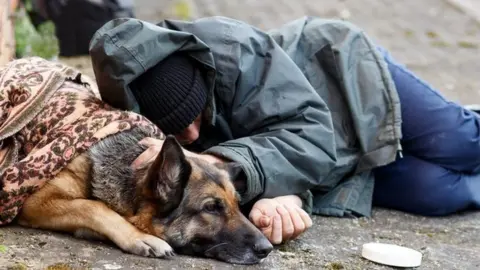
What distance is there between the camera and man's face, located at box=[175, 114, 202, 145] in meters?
4.82

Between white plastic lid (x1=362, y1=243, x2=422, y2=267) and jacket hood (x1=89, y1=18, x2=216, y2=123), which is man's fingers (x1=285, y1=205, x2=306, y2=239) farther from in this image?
jacket hood (x1=89, y1=18, x2=216, y2=123)

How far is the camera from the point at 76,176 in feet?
14.2

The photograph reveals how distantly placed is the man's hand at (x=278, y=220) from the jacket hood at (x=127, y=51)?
2.76 feet

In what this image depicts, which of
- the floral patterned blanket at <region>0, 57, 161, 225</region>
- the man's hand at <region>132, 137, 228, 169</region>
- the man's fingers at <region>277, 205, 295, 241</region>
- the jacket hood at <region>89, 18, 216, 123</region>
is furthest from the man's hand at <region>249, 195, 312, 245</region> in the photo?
the jacket hood at <region>89, 18, 216, 123</region>

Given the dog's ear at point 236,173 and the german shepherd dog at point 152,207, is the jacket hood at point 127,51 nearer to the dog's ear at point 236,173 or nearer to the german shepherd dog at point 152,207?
the german shepherd dog at point 152,207

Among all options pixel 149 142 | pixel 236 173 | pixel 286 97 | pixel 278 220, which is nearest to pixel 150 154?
pixel 149 142

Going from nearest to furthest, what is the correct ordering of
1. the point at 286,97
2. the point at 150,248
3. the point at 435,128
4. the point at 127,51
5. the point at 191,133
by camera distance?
the point at 150,248, the point at 127,51, the point at 191,133, the point at 286,97, the point at 435,128

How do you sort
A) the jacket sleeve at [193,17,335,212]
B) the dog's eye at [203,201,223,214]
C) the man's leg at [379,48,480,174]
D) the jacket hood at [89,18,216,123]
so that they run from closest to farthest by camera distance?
the dog's eye at [203,201,223,214], the jacket hood at [89,18,216,123], the jacket sleeve at [193,17,335,212], the man's leg at [379,48,480,174]

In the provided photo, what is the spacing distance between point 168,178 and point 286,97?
114cm

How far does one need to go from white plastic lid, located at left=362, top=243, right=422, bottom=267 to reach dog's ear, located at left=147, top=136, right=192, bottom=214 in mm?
1082

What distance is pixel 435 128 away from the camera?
225 inches

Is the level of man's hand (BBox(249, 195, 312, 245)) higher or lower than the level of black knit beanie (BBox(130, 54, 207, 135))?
lower

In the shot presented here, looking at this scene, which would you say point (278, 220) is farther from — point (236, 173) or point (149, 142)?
point (149, 142)

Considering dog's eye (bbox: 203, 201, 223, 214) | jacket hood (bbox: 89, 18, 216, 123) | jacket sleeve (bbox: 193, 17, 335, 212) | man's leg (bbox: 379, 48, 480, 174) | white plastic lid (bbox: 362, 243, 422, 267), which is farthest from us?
man's leg (bbox: 379, 48, 480, 174)
